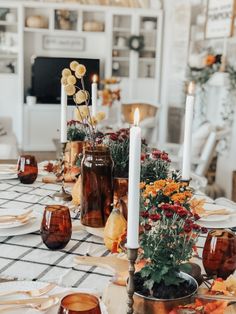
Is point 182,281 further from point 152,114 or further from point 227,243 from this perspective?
point 152,114

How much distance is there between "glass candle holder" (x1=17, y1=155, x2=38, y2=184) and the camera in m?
2.15

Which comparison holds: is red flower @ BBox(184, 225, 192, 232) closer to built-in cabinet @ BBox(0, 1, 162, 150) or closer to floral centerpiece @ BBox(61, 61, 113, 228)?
floral centerpiece @ BBox(61, 61, 113, 228)

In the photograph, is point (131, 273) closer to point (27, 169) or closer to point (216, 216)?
point (216, 216)

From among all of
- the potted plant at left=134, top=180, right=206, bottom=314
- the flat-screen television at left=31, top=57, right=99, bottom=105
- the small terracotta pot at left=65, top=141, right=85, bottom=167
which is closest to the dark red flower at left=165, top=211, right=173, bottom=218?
the potted plant at left=134, top=180, right=206, bottom=314

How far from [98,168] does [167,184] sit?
394 millimetres

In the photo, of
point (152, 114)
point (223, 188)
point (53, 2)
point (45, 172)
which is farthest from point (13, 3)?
point (45, 172)

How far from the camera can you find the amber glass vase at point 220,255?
122cm

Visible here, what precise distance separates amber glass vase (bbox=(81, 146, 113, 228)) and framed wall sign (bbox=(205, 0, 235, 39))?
156 inches

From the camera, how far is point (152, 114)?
6910 mm

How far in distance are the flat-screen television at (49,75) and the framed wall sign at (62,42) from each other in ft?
0.81

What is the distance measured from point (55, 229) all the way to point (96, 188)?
236 mm

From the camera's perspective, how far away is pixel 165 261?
39.9 inches

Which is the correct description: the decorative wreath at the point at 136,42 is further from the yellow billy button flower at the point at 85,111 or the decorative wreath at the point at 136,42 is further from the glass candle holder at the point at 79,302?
the glass candle holder at the point at 79,302

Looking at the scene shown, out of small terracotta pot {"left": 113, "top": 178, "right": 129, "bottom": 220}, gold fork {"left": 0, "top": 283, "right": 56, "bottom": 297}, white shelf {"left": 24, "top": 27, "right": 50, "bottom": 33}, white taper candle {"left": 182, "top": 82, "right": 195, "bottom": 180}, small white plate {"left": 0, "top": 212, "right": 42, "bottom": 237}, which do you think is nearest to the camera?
gold fork {"left": 0, "top": 283, "right": 56, "bottom": 297}
